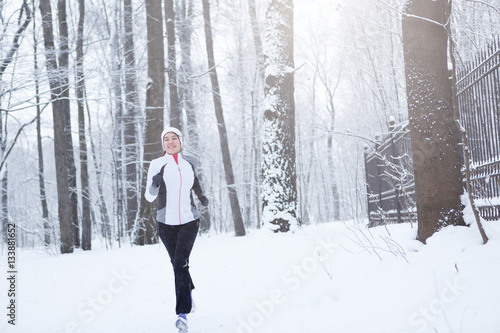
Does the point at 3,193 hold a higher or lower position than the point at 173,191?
higher

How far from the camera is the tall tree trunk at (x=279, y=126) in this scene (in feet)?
27.9

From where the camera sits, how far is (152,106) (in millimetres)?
10203

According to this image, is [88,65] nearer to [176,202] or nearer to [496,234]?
[176,202]

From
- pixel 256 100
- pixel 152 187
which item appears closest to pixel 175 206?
pixel 152 187

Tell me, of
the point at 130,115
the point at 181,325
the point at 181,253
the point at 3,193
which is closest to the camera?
the point at 181,325

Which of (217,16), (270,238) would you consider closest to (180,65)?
(217,16)

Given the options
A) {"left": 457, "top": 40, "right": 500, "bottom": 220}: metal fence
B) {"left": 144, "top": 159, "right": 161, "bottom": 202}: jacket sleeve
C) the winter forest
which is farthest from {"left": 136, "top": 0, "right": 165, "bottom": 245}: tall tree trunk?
{"left": 457, "top": 40, "right": 500, "bottom": 220}: metal fence

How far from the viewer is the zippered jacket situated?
4.14 m

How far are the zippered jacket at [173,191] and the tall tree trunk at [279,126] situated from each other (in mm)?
4354

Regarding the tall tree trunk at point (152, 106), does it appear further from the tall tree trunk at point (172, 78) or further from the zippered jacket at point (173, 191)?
the zippered jacket at point (173, 191)

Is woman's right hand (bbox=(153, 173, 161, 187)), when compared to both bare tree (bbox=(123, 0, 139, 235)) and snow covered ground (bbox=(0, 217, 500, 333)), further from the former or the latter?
bare tree (bbox=(123, 0, 139, 235))

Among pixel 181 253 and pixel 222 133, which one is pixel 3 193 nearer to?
pixel 222 133

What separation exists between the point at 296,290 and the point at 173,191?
165 cm

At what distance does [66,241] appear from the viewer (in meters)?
9.79
